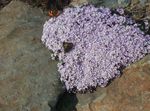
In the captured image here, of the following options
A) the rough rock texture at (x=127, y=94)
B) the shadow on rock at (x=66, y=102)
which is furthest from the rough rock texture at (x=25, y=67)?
the rough rock texture at (x=127, y=94)

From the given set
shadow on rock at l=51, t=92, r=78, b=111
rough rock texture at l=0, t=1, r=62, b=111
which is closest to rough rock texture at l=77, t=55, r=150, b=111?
shadow on rock at l=51, t=92, r=78, b=111

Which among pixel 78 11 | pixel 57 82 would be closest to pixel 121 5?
pixel 78 11

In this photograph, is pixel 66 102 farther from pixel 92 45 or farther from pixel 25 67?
pixel 92 45

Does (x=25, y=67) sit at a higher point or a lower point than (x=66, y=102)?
higher

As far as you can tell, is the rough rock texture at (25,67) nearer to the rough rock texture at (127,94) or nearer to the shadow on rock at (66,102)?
the shadow on rock at (66,102)

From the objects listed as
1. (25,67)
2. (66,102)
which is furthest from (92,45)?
(25,67)
